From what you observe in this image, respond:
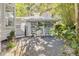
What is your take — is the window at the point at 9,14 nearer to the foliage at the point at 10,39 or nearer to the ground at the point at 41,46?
the foliage at the point at 10,39

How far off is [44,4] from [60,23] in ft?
0.88

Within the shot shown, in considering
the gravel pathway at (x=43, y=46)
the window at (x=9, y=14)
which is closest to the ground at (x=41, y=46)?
the gravel pathway at (x=43, y=46)

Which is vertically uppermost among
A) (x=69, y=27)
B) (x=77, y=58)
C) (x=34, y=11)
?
(x=34, y=11)

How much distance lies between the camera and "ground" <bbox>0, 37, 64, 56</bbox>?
199 centimetres

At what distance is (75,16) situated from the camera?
1.99 m

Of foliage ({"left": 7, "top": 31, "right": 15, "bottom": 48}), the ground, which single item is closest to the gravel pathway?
the ground

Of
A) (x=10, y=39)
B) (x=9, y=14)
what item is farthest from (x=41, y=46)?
(x=9, y=14)

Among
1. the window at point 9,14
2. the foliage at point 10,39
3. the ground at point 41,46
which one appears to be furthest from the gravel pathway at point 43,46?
the window at point 9,14

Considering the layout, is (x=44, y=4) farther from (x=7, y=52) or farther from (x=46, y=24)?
(x=7, y=52)

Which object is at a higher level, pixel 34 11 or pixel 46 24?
pixel 34 11

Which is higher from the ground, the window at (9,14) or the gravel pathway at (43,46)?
the window at (9,14)

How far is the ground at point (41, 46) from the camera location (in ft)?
6.52

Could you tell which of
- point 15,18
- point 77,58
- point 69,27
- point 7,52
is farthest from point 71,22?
point 7,52

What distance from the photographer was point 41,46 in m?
2.00
